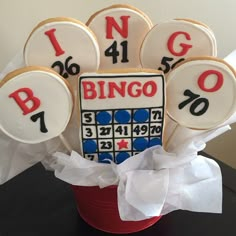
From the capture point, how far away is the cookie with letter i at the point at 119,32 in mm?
540

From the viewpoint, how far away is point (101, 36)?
0.56 metres

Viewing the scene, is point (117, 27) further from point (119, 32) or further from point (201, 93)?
point (201, 93)

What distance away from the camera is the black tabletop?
1.99 feet

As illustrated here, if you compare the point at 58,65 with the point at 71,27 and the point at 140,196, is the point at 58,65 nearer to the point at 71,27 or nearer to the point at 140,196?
the point at 71,27

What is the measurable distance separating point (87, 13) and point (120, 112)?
329 mm

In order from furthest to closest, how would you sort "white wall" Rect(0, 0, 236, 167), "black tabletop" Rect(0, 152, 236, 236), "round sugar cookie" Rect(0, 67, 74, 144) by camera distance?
"white wall" Rect(0, 0, 236, 167) < "black tabletop" Rect(0, 152, 236, 236) < "round sugar cookie" Rect(0, 67, 74, 144)

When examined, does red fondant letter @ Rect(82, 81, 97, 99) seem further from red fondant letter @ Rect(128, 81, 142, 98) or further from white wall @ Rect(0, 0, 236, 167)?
white wall @ Rect(0, 0, 236, 167)

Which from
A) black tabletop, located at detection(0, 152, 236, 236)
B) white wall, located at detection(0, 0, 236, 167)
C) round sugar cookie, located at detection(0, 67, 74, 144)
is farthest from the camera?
white wall, located at detection(0, 0, 236, 167)

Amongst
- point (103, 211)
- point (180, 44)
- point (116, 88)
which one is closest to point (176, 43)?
point (180, 44)

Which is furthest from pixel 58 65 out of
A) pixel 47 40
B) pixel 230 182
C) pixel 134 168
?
pixel 230 182

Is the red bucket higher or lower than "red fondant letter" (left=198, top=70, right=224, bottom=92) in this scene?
lower

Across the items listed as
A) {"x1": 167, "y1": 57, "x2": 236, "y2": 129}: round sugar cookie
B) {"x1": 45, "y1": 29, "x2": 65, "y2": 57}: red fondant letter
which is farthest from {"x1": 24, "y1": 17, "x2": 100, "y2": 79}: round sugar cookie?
{"x1": 167, "y1": 57, "x2": 236, "y2": 129}: round sugar cookie

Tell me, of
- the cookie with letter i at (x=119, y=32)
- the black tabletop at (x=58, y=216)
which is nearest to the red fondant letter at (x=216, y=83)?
the cookie with letter i at (x=119, y=32)

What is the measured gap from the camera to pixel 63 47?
52cm
